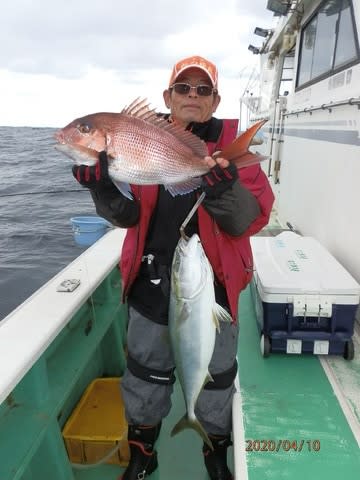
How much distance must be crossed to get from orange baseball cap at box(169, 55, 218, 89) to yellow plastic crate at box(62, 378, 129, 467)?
7.90 ft

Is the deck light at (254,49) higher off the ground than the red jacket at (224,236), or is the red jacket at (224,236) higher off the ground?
the deck light at (254,49)

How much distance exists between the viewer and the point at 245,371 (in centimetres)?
290

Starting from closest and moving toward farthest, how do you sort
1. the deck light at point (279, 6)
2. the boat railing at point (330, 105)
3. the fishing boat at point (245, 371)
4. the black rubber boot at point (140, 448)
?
the fishing boat at point (245, 371) → the black rubber boot at point (140, 448) → the boat railing at point (330, 105) → the deck light at point (279, 6)

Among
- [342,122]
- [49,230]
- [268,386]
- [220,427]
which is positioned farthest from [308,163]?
[49,230]

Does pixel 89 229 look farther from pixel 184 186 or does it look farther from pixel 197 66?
pixel 184 186

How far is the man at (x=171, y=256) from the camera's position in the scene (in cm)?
208

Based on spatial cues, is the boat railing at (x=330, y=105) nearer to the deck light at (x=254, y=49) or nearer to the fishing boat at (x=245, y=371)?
the fishing boat at (x=245, y=371)

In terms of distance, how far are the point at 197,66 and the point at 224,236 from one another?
3.04 feet

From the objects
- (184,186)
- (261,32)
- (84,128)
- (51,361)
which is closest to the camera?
(84,128)

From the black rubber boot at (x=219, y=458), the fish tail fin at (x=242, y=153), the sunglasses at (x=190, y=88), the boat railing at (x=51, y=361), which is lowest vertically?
the black rubber boot at (x=219, y=458)

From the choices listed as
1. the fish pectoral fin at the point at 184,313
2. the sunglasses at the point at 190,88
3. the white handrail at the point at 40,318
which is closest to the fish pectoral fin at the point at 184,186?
the fish pectoral fin at the point at 184,313

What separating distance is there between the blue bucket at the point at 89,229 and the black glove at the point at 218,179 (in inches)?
190

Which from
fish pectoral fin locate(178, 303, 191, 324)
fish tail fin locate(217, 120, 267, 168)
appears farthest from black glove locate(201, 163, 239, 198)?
fish pectoral fin locate(178, 303, 191, 324)

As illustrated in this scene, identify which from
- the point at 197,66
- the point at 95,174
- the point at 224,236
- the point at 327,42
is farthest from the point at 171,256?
the point at 327,42
